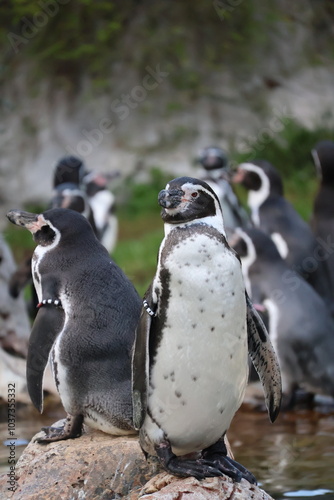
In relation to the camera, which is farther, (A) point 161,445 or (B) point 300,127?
(B) point 300,127

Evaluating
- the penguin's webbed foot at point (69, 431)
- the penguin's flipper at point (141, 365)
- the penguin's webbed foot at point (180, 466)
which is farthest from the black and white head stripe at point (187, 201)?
the penguin's webbed foot at point (69, 431)

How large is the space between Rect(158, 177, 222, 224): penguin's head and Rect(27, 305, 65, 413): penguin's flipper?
32.6 inches

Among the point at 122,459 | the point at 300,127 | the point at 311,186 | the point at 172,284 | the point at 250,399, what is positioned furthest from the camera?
the point at 300,127

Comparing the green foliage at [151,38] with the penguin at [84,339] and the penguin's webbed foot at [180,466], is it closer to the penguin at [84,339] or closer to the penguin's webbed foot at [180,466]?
the penguin at [84,339]

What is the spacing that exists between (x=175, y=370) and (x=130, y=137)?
11509 mm

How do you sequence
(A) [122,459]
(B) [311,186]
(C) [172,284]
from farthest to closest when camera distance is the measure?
(B) [311,186] < (A) [122,459] < (C) [172,284]

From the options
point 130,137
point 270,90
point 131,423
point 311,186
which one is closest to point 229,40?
point 270,90

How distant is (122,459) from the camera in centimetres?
365

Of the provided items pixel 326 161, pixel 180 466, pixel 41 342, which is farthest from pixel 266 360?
pixel 326 161

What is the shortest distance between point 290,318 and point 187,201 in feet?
11.0

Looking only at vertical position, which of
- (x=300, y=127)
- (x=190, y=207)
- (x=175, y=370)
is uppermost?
(x=300, y=127)

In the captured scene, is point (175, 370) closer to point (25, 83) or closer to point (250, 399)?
point (250, 399)

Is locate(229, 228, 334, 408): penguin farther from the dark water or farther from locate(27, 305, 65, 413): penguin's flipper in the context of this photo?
locate(27, 305, 65, 413): penguin's flipper

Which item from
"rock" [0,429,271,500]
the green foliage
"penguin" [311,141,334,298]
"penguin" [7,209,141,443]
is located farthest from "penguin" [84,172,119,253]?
"rock" [0,429,271,500]
